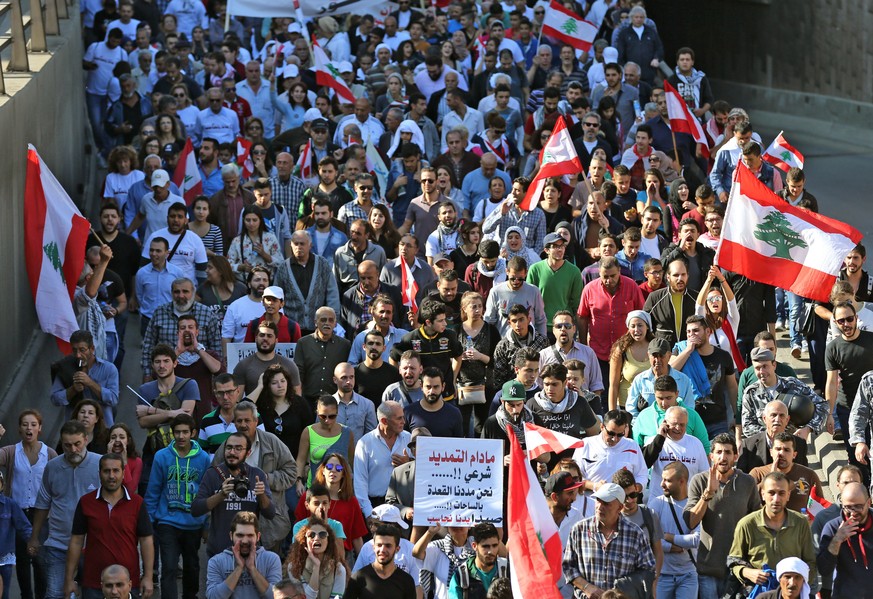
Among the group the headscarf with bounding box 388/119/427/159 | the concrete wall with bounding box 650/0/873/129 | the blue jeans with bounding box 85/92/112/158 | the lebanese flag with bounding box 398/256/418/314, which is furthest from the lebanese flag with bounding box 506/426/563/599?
the concrete wall with bounding box 650/0/873/129

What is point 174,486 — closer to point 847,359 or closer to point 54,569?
point 54,569

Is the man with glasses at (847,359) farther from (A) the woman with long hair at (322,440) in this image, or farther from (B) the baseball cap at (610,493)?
(A) the woman with long hair at (322,440)

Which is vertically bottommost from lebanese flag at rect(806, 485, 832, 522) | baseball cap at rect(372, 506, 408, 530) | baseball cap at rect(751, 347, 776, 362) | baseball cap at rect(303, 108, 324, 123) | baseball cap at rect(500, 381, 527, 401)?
baseball cap at rect(303, 108, 324, 123)

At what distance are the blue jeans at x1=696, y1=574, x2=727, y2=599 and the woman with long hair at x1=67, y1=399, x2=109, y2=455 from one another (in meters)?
4.54

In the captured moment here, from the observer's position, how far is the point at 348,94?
74.2ft

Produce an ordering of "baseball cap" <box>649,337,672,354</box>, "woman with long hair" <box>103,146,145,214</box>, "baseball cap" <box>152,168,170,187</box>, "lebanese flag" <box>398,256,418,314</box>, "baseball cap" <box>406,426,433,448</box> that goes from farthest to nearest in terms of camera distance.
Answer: "woman with long hair" <box>103,146,145,214</box> < "baseball cap" <box>152,168,170,187</box> < "lebanese flag" <box>398,256,418,314</box> < "baseball cap" <box>649,337,672,354</box> < "baseball cap" <box>406,426,433,448</box>

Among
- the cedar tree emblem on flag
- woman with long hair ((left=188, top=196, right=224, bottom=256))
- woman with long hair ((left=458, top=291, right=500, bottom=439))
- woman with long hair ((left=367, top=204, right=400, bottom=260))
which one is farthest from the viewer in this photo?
woman with long hair ((left=188, top=196, right=224, bottom=256))

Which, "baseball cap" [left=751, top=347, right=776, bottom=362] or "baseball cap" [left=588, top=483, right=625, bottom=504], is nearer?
"baseball cap" [left=588, top=483, right=625, bottom=504]

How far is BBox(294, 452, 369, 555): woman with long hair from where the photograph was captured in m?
12.4

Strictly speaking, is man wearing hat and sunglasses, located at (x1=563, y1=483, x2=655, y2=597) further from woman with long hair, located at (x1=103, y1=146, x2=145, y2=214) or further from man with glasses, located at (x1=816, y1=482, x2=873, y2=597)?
woman with long hair, located at (x1=103, y1=146, x2=145, y2=214)

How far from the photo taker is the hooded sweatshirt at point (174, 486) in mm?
12523

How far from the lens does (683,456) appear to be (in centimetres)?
1282

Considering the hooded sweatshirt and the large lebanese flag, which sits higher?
the large lebanese flag

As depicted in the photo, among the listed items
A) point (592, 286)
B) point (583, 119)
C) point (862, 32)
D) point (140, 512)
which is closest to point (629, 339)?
point (592, 286)
